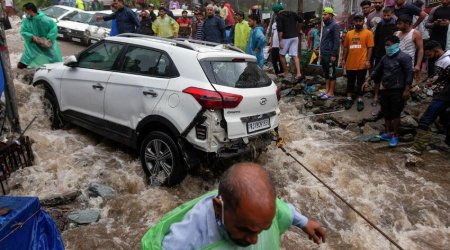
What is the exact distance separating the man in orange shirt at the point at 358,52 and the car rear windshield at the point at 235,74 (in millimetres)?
3604

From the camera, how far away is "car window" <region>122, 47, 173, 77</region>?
186 inches

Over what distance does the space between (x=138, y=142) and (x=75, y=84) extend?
1.55 metres

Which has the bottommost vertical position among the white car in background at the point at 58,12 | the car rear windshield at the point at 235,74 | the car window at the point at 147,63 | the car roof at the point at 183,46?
the car rear windshield at the point at 235,74

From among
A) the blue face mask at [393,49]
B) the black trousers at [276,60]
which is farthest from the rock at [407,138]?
the black trousers at [276,60]

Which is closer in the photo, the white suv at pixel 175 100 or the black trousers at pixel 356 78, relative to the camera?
the white suv at pixel 175 100

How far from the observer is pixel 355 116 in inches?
314

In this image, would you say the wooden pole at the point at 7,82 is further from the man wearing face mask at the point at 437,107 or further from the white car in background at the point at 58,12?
the white car in background at the point at 58,12

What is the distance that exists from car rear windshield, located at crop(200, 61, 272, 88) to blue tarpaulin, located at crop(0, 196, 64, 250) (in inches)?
90.9

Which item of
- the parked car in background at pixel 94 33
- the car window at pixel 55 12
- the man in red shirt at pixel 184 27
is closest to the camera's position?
the man in red shirt at pixel 184 27

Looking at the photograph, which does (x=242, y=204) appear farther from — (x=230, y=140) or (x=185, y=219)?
(x=230, y=140)

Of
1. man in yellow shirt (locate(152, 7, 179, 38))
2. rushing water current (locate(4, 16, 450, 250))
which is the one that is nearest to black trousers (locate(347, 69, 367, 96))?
rushing water current (locate(4, 16, 450, 250))

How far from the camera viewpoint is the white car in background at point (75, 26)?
13.9m

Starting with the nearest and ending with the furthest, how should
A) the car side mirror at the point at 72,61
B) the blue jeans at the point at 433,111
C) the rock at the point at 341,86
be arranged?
the car side mirror at the point at 72,61, the blue jeans at the point at 433,111, the rock at the point at 341,86

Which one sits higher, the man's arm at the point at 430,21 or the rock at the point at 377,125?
the man's arm at the point at 430,21
